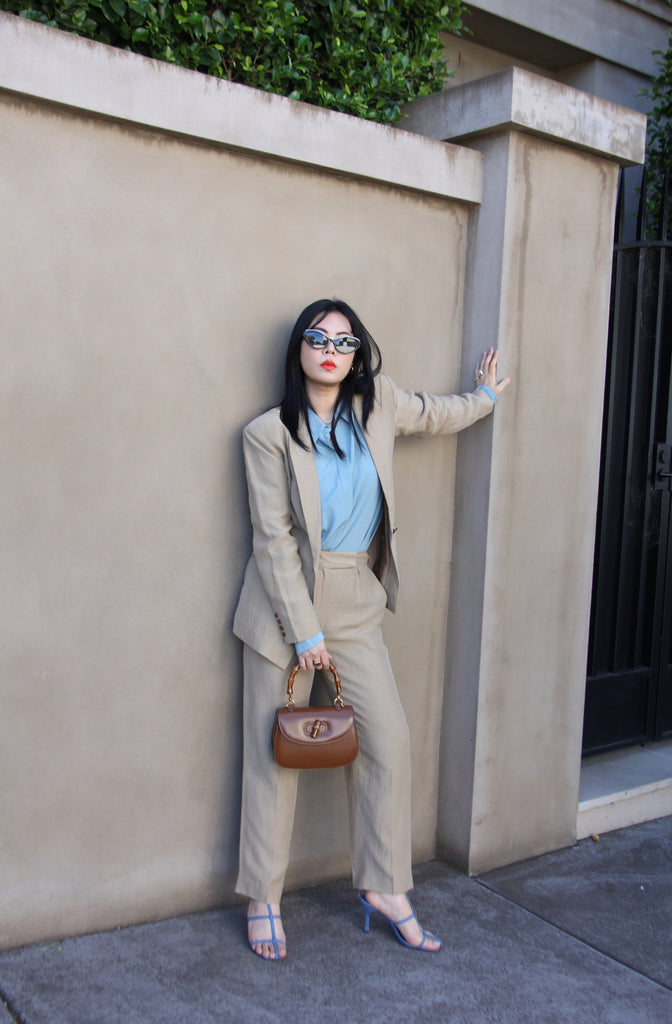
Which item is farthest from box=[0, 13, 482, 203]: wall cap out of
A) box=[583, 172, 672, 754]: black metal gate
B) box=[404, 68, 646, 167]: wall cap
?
box=[583, 172, 672, 754]: black metal gate

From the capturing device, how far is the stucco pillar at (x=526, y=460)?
380cm

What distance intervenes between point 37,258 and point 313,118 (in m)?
1.09

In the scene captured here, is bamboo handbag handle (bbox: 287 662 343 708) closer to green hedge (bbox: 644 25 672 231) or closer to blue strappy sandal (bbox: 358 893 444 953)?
blue strappy sandal (bbox: 358 893 444 953)

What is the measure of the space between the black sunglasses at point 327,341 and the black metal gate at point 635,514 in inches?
74.7

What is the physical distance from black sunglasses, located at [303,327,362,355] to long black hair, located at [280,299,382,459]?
51 millimetres

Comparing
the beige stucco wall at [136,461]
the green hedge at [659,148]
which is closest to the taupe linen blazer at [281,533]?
the beige stucco wall at [136,461]

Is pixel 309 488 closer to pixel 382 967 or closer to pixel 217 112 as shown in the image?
pixel 217 112

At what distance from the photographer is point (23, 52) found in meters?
2.79

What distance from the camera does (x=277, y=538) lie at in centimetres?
316

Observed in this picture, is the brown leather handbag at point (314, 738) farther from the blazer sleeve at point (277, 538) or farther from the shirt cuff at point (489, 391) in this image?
the shirt cuff at point (489, 391)

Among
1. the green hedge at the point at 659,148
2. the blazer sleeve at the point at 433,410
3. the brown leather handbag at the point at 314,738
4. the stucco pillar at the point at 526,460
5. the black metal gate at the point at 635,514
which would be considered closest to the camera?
the brown leather handbag at the point at 314,738

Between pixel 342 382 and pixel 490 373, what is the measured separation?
2.25 feet

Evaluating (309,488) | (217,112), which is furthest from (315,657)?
(217,112)

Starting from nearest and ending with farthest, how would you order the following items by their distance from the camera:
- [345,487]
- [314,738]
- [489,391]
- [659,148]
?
[314,738]
[345,487]
[489,391]
[659,148]
